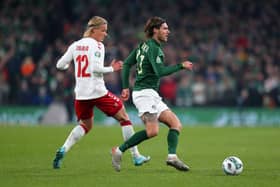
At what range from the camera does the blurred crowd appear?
28.5 metres

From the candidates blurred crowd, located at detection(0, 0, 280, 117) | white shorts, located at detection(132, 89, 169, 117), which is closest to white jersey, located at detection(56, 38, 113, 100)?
white shorts, located at detection(132, 89, 169, 117)

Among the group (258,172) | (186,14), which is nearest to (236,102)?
(186,14)

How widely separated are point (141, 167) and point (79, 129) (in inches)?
46.0

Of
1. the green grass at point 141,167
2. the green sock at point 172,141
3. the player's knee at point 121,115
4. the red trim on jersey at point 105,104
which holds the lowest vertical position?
the green grass at point 141,167

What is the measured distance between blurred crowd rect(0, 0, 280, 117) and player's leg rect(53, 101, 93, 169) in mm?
15081

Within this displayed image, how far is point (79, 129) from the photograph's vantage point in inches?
519

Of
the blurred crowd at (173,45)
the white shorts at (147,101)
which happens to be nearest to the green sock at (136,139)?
the white shorts at (147,101)

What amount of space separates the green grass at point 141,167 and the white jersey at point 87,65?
1.22 m

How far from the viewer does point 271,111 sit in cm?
2842

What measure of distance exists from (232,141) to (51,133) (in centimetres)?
550

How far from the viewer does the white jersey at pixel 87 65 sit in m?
12.8

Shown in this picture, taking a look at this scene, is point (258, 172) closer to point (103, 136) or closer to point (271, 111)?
point (103, 136)

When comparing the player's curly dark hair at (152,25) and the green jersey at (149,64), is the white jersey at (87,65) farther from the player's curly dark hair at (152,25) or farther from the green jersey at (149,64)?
the player's curly dark hair at (152,25)

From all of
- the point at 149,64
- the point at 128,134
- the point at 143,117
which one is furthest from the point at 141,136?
the point at 149,64
